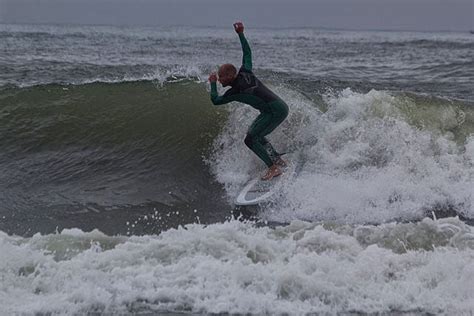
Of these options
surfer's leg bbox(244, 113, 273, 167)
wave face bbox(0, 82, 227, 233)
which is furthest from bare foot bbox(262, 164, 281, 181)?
wave face bbox(0, 82, 227, 233)

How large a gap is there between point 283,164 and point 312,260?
2.96 m

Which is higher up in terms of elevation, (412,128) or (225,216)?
(412,128)

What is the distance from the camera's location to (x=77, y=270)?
184 inches

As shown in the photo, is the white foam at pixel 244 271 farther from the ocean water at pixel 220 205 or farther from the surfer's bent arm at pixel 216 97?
the surfer's bent arm at pixel 216 97

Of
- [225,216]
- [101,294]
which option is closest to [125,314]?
[101,294]

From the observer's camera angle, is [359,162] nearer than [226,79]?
No

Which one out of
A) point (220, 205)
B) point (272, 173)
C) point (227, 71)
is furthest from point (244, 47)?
point (220, 205)

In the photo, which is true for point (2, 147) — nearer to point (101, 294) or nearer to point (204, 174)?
point (204, 174)

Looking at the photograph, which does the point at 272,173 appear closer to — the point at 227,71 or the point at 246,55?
the point at 227,71

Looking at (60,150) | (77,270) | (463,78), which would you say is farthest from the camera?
(463,78)

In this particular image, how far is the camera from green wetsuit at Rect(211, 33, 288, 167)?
7.19 meters

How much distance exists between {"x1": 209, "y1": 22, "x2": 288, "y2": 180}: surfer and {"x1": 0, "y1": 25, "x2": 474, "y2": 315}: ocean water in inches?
17.4

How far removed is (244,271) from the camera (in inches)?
182

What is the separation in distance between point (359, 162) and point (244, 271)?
3.81 m
